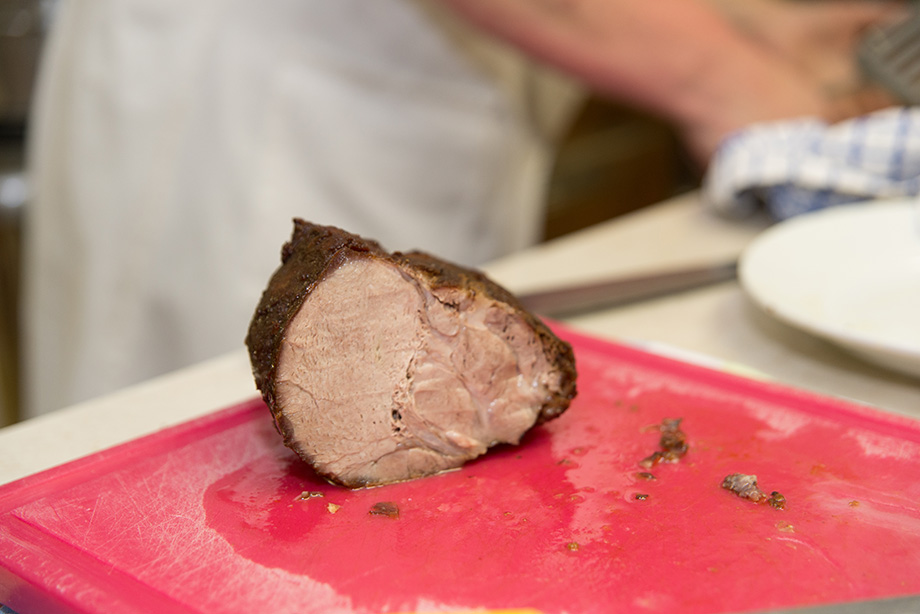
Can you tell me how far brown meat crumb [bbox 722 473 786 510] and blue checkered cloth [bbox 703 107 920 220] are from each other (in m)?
1.10

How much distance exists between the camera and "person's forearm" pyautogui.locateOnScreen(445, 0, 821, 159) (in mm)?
2018

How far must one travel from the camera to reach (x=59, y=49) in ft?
7.27

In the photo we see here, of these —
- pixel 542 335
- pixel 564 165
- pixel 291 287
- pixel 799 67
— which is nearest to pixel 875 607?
pixel 542 335

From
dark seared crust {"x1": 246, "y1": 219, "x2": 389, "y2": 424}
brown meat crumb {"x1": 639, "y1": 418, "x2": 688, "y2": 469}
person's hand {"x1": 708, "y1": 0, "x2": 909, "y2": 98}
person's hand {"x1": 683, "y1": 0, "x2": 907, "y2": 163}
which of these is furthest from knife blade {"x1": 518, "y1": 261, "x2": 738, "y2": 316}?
person's hand {"x1": 708, "y1": 0, "x2": 909, "y2": 98}

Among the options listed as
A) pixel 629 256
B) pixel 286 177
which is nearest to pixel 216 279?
pixel 286 177

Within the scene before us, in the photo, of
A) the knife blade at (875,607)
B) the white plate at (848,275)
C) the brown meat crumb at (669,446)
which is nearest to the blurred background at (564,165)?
the white plate at (848,275)

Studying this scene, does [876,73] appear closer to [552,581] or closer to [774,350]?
[774,350]

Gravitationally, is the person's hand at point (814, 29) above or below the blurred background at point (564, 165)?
above

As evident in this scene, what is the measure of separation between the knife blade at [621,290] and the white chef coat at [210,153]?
32.1 inches

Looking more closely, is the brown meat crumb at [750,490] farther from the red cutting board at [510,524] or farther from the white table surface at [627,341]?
the white table surface at [627,341]

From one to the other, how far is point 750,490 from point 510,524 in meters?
0.25

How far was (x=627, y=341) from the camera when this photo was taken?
137cm

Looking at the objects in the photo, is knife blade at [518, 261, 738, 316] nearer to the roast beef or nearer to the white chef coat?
the roast beef

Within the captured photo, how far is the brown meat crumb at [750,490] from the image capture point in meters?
0.87
